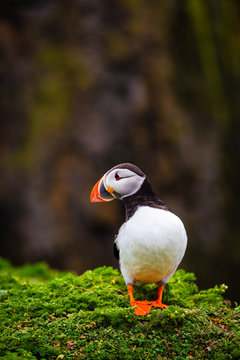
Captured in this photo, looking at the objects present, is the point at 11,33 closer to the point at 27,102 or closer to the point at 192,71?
the point at 27,102

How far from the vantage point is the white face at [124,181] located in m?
3.81

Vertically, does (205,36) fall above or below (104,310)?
above

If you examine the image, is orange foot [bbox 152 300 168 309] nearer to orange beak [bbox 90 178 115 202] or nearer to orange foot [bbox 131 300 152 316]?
orange foot [bbox 131 300 152 316]

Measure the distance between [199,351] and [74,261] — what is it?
6155 millimetres

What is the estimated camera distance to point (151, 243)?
3.50 m

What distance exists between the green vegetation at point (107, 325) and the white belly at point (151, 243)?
33 cm

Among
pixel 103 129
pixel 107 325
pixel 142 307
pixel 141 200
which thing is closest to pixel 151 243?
pixel 141 200

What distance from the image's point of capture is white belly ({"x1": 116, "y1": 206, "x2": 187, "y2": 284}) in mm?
3510

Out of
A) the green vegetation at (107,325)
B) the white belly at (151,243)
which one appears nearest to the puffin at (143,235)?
the white belly at (151,243)

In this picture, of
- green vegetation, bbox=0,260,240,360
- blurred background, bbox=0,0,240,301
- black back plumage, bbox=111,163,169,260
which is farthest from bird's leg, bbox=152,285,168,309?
blurred background, bbox=0,0,240,301

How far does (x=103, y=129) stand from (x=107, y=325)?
6.51 m

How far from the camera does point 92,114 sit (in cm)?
964

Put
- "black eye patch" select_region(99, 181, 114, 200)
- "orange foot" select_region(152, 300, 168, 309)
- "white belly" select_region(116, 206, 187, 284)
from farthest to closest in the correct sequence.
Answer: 1. "black eye patch" select_region(99, 181, 114, 200)
2. "orange foot" select_region(152, 300, 168, 309)
3. "white belly" select_region(116, 206, 187, 284)

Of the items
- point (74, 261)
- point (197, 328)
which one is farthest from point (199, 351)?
point (74, 261)
